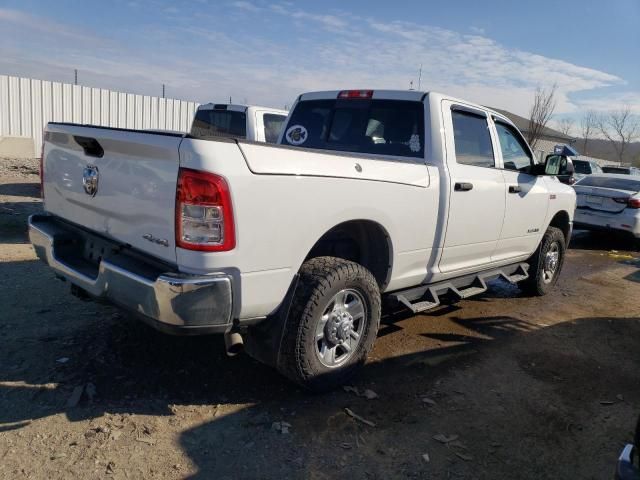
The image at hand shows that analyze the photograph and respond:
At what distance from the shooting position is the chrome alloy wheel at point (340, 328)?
3568mm

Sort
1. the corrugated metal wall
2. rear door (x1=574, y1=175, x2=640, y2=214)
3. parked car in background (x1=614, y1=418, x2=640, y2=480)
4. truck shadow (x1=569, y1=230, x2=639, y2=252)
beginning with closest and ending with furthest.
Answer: parked car in background (x1=614, y1=418, x2=640, y2=480), rear door (x1=574, y1=175, x2=640, y2=214), truck shadow (x1=569, y1=230, x2=639, y2=252), the corrugated metal wall

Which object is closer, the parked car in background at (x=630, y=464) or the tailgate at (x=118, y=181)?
the parked car in background at (x=630, y=464)

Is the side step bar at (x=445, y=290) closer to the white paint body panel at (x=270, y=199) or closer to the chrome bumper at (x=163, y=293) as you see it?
the white paint body panel at (x=270, y=199)

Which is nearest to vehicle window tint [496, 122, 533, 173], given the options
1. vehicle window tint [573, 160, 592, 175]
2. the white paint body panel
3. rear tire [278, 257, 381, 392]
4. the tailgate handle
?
the white paint body panel

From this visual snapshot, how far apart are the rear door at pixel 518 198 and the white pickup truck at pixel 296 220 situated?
4 centimetres

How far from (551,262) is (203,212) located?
5.32 metres

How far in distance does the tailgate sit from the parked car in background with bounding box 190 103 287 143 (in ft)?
15.2

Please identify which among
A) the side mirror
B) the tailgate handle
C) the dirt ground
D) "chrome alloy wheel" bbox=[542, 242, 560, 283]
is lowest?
the dirt ground

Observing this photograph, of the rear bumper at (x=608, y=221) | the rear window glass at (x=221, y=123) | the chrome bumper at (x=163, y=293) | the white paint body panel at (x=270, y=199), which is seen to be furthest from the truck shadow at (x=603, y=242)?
the chrome bumper at (x=163, y=293)

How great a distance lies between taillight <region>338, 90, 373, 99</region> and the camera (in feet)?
15.7

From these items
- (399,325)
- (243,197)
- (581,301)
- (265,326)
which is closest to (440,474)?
(265,326)

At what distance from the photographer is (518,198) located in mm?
5367

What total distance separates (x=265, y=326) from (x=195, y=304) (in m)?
0.63

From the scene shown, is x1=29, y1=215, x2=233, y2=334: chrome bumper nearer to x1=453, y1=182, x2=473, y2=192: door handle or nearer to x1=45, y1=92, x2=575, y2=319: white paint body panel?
x1=45, y1=92, x2=575, y2=319: white paint body panel
